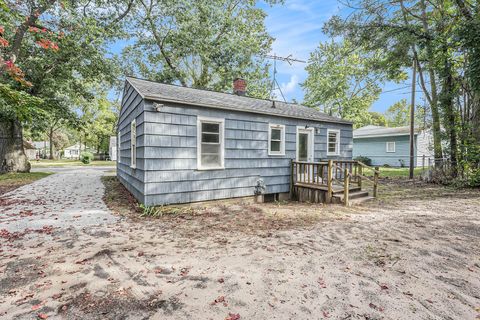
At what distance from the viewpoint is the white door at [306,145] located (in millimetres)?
9078

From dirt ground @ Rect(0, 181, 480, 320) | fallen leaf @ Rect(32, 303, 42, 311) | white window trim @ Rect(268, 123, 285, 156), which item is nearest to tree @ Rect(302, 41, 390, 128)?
white window trim @ Rect(268, 123, 285, 156)

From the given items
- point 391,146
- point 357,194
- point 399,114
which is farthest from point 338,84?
point 399,114

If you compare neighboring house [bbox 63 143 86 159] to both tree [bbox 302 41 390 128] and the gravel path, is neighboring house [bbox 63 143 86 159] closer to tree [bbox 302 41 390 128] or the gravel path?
tree [bbox 302 41 390 128]

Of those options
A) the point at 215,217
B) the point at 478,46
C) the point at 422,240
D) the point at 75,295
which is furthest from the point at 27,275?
the point at 478,46

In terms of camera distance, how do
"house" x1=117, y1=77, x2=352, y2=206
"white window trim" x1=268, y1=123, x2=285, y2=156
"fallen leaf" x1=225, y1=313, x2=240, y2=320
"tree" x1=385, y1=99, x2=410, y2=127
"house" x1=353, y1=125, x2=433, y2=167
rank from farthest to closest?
"tree" x1=385, y1=99, x2=410, y2=127 → "house" x1=353, y1=125, x2=433, y2=167 → "white window trim" x1=268, y1=123, x2=285, y2=156 → "house" x1=117, y1=77, x2=352, y2=206 → "fallen leaf" x1=225, y1=313, x2=240, y2=320

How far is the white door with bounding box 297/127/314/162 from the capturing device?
9078mm

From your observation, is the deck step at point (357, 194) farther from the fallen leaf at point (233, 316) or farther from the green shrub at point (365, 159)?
the green shrub at point (365, 159)

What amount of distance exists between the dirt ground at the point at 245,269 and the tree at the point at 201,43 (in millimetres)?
14513

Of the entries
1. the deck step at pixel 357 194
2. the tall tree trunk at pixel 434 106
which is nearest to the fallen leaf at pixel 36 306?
the deck step at pixel 357 194

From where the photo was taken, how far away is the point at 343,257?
3.52 meters

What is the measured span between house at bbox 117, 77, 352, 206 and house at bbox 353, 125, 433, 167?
1481cm

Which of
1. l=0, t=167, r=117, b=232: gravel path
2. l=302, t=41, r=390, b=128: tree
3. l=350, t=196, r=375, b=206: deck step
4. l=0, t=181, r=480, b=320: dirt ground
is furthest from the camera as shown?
l=302, t=41, r=390, b=128: tree

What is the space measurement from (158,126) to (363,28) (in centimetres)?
998

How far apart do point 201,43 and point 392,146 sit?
18.0 meters
